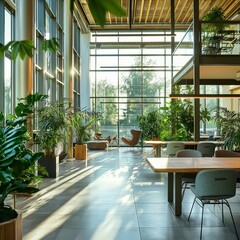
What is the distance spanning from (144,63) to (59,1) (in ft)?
22.5

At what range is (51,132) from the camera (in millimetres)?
7609

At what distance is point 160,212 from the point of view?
4.96 metres

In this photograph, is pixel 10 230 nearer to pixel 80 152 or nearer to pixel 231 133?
pixel 231 133

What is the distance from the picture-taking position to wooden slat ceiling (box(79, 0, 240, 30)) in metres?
14.4

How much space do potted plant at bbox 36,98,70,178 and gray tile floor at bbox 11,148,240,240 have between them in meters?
0.44

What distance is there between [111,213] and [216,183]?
5.53 feet

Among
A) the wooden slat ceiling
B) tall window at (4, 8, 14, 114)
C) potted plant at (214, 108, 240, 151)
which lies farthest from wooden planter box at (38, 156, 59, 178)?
the wooden slat ceiling

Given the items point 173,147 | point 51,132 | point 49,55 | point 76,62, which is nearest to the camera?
point 51,132

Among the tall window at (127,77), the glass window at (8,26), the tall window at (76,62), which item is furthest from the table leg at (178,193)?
the tall window at (127,77)

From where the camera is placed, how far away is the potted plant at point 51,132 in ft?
24.8

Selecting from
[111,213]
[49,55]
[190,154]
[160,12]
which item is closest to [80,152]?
[49,55]

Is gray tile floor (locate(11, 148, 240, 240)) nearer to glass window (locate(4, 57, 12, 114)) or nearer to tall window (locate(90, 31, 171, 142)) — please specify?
glass window (locate(4, 57, 12, 114))

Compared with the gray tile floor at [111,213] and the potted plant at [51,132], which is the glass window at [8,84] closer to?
the potted plant at [51,132]

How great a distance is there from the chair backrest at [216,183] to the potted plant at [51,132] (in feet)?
14.2
